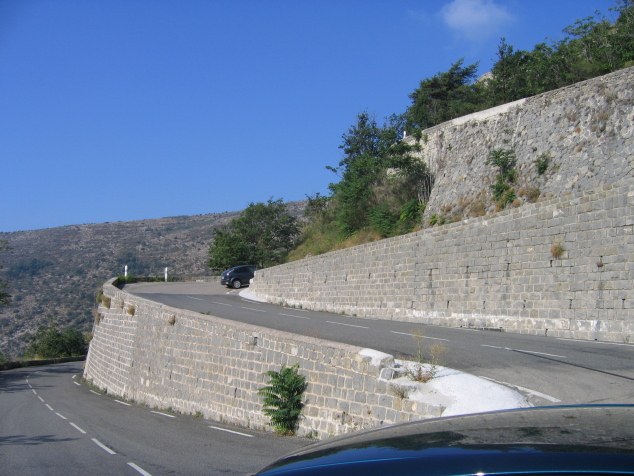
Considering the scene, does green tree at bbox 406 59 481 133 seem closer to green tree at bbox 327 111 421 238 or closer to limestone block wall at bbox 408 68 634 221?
green tree at bbox 327 111 421 238

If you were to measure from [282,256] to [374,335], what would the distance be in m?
36.2

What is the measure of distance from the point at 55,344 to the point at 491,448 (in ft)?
199

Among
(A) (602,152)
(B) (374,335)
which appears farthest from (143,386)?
(A) (602,152)

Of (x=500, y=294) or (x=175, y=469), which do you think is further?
(x=500, y=294)

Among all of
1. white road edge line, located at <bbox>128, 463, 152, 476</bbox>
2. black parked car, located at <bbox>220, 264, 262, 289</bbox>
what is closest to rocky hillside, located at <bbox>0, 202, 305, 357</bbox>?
black parked car, located at <bbox>220, 264, 262, 289</bbox>

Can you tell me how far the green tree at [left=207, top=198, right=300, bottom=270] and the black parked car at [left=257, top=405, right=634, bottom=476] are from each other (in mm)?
47932

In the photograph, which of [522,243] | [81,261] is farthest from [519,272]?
[81,261]

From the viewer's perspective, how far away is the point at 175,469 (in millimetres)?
8031

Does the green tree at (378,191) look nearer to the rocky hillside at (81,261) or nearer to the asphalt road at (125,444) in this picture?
the asphalt road at (125,444)

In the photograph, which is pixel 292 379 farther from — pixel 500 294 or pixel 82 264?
pixel 82 264

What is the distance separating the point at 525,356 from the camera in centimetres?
1155

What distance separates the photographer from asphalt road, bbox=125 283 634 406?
Answer: 27.6ft

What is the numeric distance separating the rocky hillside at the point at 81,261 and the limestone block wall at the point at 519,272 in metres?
55.3

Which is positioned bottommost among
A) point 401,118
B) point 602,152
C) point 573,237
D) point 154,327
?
point 154,327
